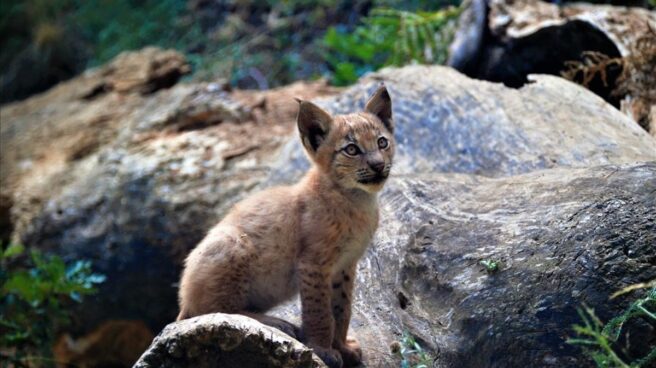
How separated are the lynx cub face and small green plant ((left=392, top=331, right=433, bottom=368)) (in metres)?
1.00

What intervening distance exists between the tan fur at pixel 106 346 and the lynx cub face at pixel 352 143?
3.69 m

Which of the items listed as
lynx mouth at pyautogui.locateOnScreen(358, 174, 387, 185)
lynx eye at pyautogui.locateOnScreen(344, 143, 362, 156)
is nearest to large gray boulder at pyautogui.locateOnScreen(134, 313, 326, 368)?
lynx mouth at pyautogui.locateOnScreen(358, 174, 387, 185)

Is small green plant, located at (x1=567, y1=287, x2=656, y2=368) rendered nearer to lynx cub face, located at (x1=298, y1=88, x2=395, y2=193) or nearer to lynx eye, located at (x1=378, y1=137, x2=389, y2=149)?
lynx cub face, located at (x1=298, y1=88, x2=395, y2=193)

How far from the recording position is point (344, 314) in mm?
4836

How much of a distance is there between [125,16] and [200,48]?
1.59 m

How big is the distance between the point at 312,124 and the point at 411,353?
1596mm

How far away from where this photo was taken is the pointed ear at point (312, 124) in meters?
5.16

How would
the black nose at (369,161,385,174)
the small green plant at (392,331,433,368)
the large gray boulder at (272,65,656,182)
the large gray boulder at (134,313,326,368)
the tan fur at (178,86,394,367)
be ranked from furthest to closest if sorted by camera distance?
the large gray boulder at (272,65,656,182), the black nose at (369,161,385,174), the tan fur at (178,86,394,367), the small green plant at (392,331,433,368), the large gray boulder at (134,313,326,368)

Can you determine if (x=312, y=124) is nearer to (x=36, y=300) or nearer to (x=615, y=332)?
(x=615, y=332)

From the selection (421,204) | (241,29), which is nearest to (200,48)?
(241,29)

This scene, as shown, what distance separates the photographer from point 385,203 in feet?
19.1

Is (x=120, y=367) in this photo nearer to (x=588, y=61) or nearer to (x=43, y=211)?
(x=43, y=211)

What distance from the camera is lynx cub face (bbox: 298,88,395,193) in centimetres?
498

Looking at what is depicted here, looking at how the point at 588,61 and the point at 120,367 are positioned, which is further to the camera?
the point at 120,367
